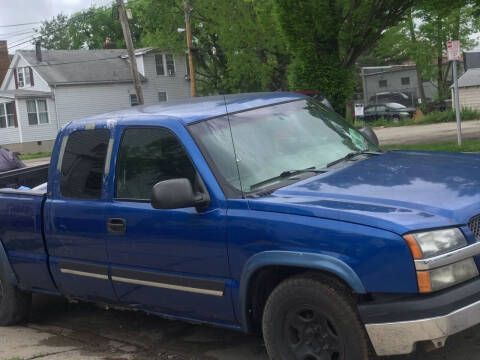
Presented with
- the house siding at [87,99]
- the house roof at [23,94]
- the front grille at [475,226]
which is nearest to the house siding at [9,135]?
the house roof at [23,94]

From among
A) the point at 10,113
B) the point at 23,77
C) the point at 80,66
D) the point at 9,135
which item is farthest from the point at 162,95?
the point at 9,135

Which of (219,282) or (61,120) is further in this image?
(61,120)

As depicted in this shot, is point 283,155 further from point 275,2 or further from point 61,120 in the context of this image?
point 61,120

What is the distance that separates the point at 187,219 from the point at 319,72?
15.8 meters

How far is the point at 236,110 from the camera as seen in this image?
191 inches

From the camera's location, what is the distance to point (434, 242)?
11.4 feet

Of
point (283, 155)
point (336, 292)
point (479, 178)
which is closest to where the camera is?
point (336, 292)

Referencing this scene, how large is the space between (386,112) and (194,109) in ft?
118

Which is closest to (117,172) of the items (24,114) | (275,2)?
(275,2)

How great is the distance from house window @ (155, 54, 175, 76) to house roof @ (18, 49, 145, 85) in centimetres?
170

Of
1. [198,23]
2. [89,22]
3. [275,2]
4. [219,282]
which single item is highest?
[89,22]

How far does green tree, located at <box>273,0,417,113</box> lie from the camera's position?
1852cm

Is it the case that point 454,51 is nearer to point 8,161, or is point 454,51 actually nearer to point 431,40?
point 8,161

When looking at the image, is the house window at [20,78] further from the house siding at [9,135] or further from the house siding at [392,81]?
the house siding at [392,81]
